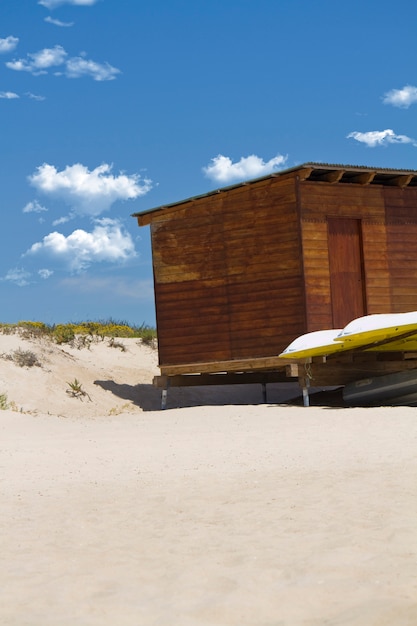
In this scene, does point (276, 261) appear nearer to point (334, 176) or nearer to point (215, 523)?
point (334, 176)

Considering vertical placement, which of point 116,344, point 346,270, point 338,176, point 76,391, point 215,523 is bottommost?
point 215,523

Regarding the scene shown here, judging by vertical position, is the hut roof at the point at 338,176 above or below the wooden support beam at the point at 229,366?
above

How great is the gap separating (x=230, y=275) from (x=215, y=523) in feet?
36.5

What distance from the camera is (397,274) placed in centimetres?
1714

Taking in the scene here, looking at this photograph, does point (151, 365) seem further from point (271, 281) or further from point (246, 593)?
point (246, 593)

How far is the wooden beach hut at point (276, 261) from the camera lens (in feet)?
52.7

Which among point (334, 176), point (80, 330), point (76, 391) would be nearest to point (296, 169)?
point (334, 176)

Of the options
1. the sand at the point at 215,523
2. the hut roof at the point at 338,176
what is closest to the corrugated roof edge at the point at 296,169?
the hut roof at the point at 338,176

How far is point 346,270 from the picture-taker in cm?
1653

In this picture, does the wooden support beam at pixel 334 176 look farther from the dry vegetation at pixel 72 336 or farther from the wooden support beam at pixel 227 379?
the dry vegetation at pixel 72 336

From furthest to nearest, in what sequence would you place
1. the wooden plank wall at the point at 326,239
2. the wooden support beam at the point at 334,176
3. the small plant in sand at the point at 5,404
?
the wooden support beam at the point at 334,176 → the wooden plank wall at the point at 326,239 → the small plant in sand at the point at 5,404

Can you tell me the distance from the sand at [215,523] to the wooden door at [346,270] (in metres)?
4.18

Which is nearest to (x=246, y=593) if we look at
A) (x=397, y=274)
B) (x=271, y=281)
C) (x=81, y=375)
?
(x=271, y=281)

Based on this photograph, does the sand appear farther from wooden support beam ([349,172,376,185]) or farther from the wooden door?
→ wooden support beam ([349,172,376,185])
